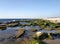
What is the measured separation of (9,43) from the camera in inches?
545

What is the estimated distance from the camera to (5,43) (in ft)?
45.4

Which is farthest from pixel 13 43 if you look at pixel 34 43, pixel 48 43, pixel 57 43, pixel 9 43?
pixel 57 43

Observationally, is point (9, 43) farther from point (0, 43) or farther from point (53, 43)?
point (53, 43)

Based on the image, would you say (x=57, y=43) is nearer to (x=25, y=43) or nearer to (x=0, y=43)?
(x=25, y=43)

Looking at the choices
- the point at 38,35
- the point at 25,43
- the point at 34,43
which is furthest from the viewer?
the point at 38,35

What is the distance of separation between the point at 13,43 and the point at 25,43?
141 centimetres

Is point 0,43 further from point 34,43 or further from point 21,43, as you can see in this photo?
point 34,43

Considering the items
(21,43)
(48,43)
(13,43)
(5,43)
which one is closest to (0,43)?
(5,43)

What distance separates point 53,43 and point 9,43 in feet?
15.7

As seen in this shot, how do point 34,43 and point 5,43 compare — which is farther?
point 5,43

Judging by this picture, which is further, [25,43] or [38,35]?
[38,35]

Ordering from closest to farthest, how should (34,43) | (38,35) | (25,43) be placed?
(34,43)
(25,43)
(38,35)

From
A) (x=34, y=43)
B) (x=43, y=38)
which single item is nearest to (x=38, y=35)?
(x=43, y=38)

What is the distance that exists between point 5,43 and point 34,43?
11.9 feet
